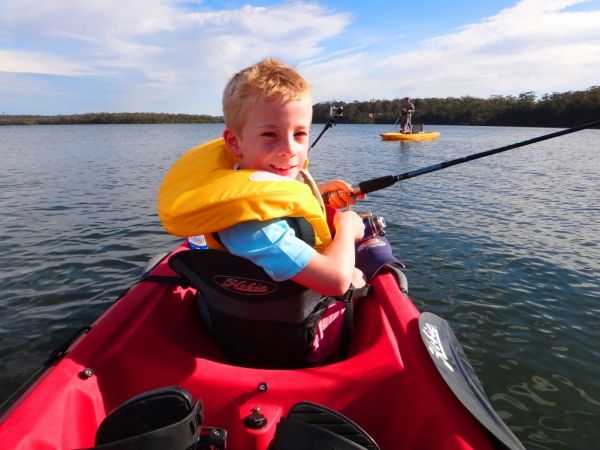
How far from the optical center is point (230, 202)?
5.62 feet

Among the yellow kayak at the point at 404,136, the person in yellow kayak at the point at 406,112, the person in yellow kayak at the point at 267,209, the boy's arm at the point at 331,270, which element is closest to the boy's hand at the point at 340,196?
the person in yellow kayak at the point at 267,209

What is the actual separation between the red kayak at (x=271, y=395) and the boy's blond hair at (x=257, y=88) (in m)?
1.14

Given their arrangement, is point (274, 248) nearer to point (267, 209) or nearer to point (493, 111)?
point (267, 209)

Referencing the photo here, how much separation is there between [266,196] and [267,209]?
5 cm

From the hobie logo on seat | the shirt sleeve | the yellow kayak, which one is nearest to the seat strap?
the hobie logo on seat

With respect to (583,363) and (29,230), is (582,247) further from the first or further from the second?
(29,230)

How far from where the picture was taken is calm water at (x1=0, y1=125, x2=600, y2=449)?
12.0 ft

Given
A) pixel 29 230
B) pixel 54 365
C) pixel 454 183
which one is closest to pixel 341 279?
pixel 54 365

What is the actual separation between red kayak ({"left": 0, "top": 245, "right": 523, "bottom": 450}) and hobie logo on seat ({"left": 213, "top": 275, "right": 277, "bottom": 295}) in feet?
1.31

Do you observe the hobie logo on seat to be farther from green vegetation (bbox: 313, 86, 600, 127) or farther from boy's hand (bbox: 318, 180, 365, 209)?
green vegetation (bbox: 313, 86, 600, 127)

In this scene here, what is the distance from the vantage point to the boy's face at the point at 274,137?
1835 millimetres

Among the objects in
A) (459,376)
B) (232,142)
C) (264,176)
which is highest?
(232,142)

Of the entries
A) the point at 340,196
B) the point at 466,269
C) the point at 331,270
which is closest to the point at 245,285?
the point at 331,270

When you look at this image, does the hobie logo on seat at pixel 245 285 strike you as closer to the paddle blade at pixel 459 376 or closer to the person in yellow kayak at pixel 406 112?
the paddle blade at pixel 459 376
